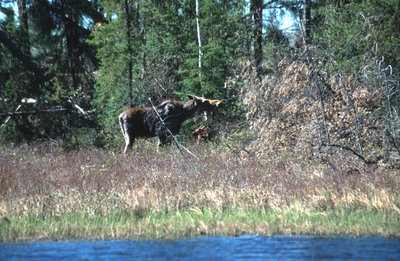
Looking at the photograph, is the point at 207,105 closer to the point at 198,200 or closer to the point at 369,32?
the point at 369,32

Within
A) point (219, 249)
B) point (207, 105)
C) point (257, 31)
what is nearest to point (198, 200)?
point (219, 249)

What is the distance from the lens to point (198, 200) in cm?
925

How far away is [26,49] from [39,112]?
5.75 feet

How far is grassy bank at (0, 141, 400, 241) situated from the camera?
757 centimetres

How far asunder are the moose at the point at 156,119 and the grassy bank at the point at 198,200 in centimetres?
461

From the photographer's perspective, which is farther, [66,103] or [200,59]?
[200,59]

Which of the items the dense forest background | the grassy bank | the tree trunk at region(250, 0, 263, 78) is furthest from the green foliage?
the grassy bank

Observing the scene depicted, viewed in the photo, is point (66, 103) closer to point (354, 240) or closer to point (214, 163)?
point (214, 163)

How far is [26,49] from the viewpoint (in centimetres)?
1182

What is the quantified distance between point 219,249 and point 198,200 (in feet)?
8.45

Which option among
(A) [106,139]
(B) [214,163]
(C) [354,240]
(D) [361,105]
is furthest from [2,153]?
(C) [354,240]

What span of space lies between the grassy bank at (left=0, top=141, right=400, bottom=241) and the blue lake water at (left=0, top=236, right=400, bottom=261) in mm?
295

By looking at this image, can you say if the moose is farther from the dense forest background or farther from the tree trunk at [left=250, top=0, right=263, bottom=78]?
the tree trunk at [left=250, top=0, right=263, bottom=78]

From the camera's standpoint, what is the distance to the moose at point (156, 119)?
17.2 meters
